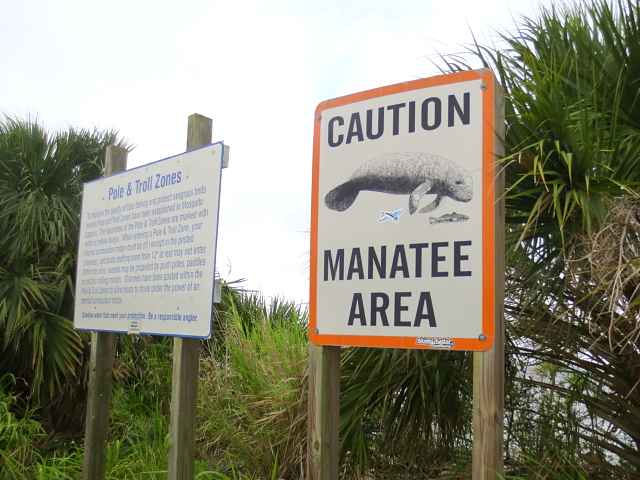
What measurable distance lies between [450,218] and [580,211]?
88 cm

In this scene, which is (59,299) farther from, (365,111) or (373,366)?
(365,111)

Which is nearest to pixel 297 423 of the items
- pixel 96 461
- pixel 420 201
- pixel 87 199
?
pixel 96 461

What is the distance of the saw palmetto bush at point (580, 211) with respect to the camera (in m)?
3.10

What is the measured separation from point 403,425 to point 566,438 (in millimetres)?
1109

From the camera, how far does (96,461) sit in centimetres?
498

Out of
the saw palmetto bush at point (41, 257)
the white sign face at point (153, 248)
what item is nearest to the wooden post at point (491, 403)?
the white sign face at point (153, 248)

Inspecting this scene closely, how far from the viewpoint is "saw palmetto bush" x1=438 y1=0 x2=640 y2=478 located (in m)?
3.10

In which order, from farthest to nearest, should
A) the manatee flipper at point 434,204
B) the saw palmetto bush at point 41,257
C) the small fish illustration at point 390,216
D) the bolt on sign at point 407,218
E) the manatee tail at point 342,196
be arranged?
the saw palmetto bush at point 41,257 → the manatee tail at point 342,196 → the small fish illustration at point 390,216 → the manatee flipper at point 434,204 → the bolt on sign at point 407,218

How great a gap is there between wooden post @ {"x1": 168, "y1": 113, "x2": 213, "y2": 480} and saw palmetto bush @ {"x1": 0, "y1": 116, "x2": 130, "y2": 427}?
8.99 feet

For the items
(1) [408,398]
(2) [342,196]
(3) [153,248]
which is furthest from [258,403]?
(2) [342,196]

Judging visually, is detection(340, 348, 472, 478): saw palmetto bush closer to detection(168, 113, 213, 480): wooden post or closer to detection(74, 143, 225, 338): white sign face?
detection(168, 113, 213, 480): wooden post

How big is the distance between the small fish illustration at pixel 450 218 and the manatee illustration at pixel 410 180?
0.06 meters

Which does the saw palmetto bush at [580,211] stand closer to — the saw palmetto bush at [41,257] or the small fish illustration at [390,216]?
the small fish illustration at [390,216]

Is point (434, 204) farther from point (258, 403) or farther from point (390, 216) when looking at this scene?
point (258, 403)
